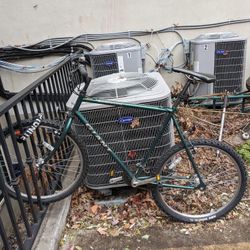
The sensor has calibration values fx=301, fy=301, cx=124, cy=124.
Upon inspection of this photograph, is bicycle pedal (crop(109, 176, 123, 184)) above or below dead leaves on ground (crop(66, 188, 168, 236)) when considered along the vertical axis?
above

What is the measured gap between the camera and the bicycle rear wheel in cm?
237

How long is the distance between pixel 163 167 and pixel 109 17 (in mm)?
3123

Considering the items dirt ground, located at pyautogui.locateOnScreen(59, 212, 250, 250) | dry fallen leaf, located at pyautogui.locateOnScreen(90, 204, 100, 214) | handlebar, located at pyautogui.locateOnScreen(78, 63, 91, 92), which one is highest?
handlebar, located at pyautogui.locateOnScreen(78, 63, 91, 92)

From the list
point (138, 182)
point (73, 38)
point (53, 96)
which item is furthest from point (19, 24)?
point (138, 182)

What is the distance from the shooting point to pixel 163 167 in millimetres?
2523

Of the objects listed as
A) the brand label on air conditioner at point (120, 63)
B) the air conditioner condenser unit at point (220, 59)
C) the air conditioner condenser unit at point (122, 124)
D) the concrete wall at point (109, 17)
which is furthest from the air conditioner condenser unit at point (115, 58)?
the air conditioner condenser unit at point (122, 124)

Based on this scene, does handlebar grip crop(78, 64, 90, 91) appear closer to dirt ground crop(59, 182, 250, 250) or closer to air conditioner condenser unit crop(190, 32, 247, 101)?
dirt ground crop(59, 182, 250, 250)

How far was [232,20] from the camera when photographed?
478cm

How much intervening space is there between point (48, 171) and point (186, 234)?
1317mm

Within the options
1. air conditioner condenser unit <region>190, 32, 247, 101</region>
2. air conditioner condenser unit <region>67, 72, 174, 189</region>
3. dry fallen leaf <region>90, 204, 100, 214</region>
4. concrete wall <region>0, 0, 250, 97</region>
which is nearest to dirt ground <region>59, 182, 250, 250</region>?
dry fallen leaf <region>90, 204, 100, 214</region>

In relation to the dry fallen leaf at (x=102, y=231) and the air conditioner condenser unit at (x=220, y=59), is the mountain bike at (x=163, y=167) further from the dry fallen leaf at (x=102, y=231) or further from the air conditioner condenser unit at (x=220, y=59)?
the air conditioner condenser unit at (x=220, y=59)

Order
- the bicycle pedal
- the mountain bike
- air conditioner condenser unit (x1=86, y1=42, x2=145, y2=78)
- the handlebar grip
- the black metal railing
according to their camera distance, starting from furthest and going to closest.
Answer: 1. air conditioner condenser unit (x1=86, y1=42, x2=145, y2=78)
2. the bicycle pedal
3. the mountain bike
4. the handlebar grip
5. the black metal railing

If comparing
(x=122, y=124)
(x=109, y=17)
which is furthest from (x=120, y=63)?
(x=122, y=124)

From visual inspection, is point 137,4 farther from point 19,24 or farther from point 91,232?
point 91,232
